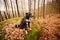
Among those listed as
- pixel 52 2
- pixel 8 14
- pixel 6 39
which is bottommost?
pixel 6 39

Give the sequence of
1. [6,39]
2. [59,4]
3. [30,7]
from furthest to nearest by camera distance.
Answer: [59,4] < [30,7] < [6,39]

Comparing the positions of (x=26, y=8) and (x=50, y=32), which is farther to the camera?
(x=26, y=8)

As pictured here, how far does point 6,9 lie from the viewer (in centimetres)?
729

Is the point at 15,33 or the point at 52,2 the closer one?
the point at 15,33

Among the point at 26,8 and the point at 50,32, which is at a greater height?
the point at 26,8

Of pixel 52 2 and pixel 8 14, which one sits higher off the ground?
pixel 52 2

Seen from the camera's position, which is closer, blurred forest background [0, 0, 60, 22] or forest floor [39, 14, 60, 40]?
forest floor [39, 14, 60, 40]

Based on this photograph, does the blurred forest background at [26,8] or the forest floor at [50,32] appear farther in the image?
the blurred forest background at [26,8]

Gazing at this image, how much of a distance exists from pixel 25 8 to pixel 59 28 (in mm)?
3036

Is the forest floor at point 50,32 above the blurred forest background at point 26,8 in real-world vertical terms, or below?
below

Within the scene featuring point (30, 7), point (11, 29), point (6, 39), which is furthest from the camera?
point (30, 7)

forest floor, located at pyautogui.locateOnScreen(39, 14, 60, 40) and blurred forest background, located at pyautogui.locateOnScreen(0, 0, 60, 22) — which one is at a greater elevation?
blurred forest background, located at pyautogui.locateOnScreen(0, 0, 60, 22)

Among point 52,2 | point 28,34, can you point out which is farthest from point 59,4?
point 28,34

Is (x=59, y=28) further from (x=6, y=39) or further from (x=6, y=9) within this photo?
(x=6, y=9)
